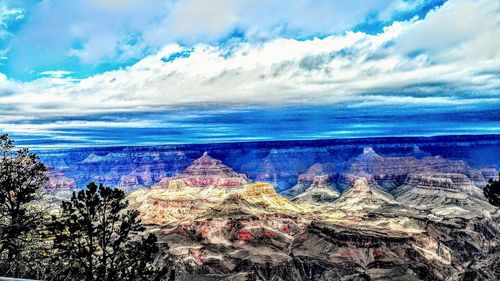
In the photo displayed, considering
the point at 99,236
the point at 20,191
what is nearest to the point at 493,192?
the point at 99,236

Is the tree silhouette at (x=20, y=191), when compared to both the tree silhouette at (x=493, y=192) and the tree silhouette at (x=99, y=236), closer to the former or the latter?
the tree silhouette at (x=99, y=236)

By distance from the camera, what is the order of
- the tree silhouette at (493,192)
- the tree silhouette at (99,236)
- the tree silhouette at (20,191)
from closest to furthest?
the tree silhouette at (20,191), the tree silhouette at (99,236), the tree silhouette at (493,192)

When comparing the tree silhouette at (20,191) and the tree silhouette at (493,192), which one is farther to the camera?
the tree silhouette at (493,192)

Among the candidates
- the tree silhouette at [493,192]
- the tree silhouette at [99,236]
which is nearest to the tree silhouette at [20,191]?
the tree silhouette at [99,236]

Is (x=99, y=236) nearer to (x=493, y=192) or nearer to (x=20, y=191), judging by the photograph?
(x=20, y=191)

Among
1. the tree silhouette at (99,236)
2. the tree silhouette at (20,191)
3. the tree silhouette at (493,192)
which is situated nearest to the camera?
the tree silhouette at (20,191)

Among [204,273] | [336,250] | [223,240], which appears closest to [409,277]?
[336,250]

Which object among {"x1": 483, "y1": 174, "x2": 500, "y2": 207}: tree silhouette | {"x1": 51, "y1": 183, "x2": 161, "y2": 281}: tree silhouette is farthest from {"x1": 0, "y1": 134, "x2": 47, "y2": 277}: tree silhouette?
{"x1": 483, "y1": 174, "x2": 500, "y2": 207}: tree silhouette

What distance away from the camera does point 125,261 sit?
1393 inches

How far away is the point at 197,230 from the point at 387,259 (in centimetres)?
7938

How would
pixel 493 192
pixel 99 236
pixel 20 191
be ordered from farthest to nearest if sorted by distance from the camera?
1. pixel 493 192
2. pixel 99 236
3. pixel 20 191

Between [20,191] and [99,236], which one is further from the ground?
[20,191]

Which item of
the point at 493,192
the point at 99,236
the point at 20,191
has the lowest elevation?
the point at 493,192

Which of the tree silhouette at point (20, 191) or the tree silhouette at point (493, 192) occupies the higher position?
the tree silhouette at point (20, 191)
